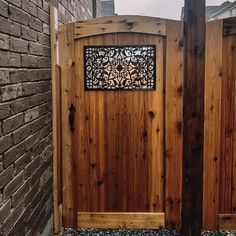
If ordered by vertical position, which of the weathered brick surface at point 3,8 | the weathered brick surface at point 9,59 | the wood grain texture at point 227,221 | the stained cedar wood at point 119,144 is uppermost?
the weathered brick surface at point 3,8

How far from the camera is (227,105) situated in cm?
368

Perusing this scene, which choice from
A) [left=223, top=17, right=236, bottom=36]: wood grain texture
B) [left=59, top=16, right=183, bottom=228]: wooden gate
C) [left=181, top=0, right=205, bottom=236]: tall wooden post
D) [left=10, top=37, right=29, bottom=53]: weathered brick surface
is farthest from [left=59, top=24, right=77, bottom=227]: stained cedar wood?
[left=223, top=17, right=236, bottom=36]: wood grain texture

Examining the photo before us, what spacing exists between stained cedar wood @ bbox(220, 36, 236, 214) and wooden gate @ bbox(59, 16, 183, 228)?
46 cm

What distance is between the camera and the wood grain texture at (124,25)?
356cm

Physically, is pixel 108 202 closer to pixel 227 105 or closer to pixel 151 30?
pixel 227 105

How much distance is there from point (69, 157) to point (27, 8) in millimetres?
1670

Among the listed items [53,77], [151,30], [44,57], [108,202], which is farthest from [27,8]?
[108,202]

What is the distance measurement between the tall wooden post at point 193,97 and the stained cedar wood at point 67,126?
1.24m

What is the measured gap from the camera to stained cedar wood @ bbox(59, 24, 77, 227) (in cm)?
366

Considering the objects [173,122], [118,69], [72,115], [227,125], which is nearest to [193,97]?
[173,122]

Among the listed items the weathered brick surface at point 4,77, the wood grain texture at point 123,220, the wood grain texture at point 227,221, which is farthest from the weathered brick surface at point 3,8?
the wood grain texture at point 227,221

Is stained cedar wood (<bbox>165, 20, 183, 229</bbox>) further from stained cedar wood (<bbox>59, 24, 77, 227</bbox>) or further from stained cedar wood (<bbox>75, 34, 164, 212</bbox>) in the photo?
stained cedar wood (<bbox>59, 24, 77, 227</bbox>)

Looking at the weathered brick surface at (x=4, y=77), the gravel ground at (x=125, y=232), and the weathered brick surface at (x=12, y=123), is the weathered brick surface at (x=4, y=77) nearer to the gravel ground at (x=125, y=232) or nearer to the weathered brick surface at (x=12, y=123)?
the weathered brick surface at (x=12, y=123)

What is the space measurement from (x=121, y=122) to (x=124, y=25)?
0.99 m
